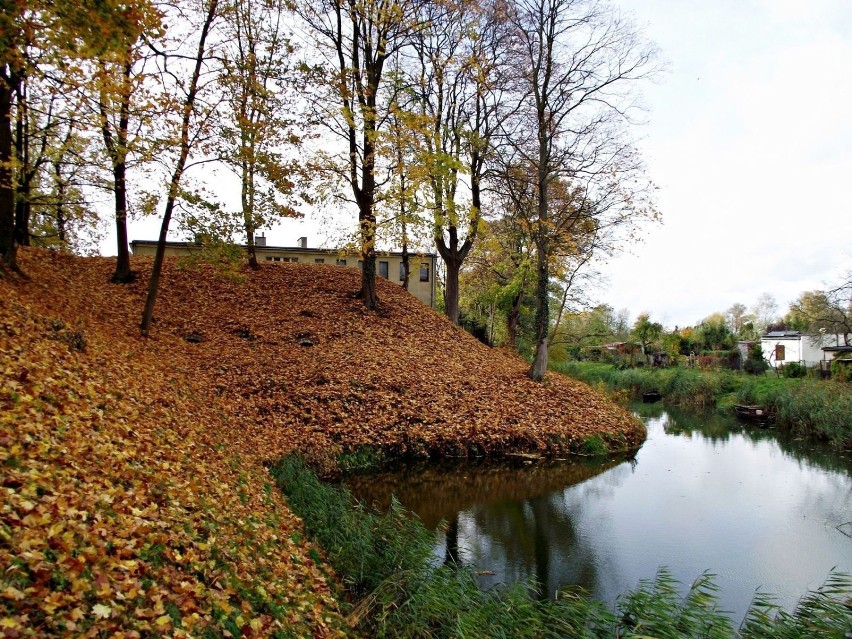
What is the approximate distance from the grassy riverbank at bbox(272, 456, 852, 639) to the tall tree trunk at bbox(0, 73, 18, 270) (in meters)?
9.88

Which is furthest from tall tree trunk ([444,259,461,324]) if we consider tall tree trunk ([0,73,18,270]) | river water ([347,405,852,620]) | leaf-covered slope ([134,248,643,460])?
tall tree trunk ([0,73,18,270])

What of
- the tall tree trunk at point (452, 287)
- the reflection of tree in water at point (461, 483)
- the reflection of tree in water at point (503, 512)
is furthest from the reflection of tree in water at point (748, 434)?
the tall tree trunk at point (452, 287)

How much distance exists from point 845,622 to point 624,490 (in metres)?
7.31

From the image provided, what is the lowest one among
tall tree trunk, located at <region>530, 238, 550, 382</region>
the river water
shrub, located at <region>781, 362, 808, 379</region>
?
the river water

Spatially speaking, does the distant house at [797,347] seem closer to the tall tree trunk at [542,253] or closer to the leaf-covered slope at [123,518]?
the tall tree trunk at [542,253]

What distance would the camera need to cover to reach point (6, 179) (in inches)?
456

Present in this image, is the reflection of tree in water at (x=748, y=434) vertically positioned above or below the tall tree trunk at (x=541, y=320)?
below

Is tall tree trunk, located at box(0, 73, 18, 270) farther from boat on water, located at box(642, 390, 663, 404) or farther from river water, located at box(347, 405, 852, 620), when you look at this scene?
boat on water, located at box(642, 390, 663, 404)

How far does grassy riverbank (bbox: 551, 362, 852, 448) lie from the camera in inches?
702

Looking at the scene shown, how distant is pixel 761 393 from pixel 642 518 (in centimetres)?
1697

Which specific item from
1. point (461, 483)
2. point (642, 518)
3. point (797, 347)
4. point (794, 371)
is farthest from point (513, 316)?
point (797, 347)

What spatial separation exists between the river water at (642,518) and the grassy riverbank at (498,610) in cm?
99

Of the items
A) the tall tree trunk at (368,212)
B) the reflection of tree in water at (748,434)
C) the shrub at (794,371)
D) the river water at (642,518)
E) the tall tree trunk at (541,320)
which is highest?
the tall tree trunk at (368,212)

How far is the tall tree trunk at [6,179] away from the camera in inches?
439
